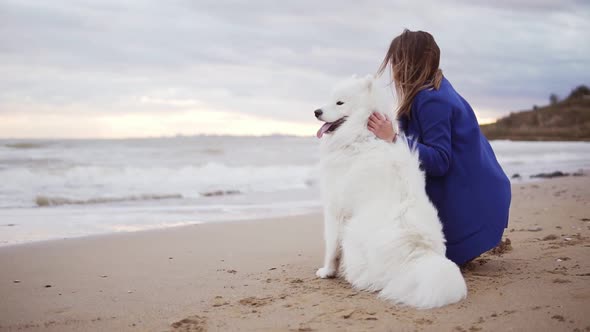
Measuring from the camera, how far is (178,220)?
6.61 metres

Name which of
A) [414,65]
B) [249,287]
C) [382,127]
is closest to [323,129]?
[382,127]

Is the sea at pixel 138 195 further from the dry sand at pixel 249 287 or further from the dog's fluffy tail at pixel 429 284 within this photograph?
the dog's fluffy tail at pixel 429 284

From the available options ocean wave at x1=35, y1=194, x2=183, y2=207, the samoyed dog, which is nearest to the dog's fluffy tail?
the samoyed dog

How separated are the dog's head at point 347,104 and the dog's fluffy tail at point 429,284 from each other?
3.29 feet

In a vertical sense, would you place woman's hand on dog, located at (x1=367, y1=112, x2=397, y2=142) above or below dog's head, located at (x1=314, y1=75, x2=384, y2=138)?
below

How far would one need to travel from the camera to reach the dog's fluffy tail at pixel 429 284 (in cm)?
265

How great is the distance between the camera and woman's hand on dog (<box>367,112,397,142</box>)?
10.3 ft

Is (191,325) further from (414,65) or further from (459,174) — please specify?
(414,65)

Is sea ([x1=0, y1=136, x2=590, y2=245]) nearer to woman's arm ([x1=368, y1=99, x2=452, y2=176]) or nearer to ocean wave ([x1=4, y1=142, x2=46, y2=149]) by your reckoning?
woman's arm ([x1=368, y1=99, x2=452, y2=176])

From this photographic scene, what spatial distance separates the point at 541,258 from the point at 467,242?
823mm

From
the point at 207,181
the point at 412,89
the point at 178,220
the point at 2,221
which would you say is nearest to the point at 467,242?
the point at 412,89

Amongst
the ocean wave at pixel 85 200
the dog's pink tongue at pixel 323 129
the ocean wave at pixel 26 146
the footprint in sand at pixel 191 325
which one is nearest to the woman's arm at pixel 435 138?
the dog's pink tongue at pixel 323 129

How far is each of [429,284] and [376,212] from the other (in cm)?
53

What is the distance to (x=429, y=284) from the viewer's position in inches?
105
